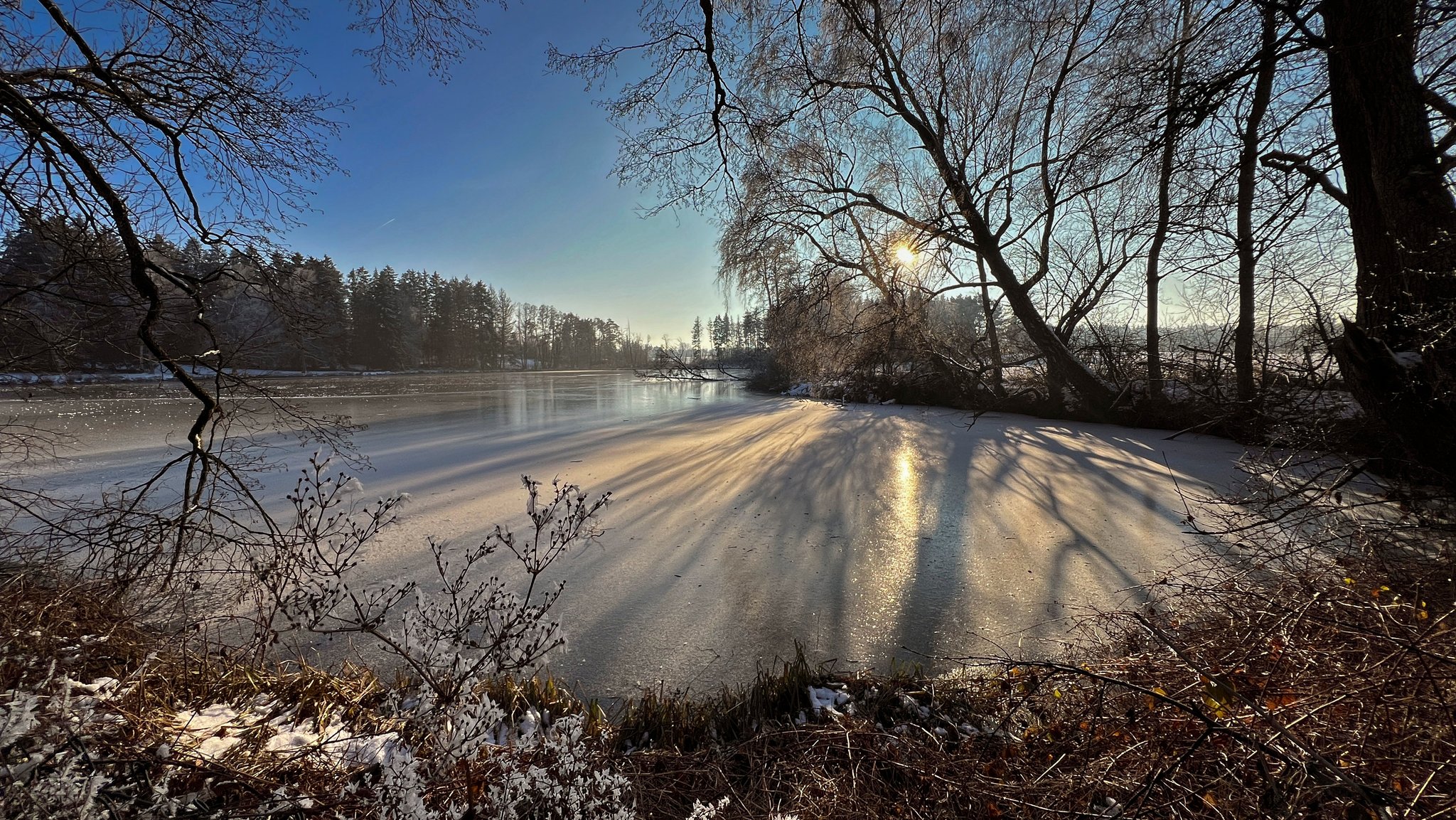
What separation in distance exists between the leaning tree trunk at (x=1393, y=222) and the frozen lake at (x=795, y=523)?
1.38 m

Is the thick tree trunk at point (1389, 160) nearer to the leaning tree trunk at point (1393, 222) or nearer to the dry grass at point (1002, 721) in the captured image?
the leaning tree trunk at point (1393, 222)

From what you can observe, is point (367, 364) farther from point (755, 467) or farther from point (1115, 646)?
point (1115, 646)

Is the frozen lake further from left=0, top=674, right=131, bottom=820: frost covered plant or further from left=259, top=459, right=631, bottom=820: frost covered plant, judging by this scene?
left=0, top=674, right=131, bottom=820: frost covered plant

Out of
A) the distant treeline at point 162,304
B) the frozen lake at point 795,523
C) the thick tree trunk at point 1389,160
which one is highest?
the thick tree trunk at point 1389,160

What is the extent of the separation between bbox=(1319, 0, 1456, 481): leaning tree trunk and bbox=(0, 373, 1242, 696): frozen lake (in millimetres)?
1378

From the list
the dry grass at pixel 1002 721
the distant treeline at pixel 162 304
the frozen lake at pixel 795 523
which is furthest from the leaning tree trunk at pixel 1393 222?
the distant treeline at pixel 162 304

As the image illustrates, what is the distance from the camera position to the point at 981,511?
4.50 metres

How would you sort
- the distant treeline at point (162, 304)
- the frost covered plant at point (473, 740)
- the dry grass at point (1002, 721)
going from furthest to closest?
the distant treeline at point (162, 304) → the frost covered plant at point (473, 740) → the dry grass at point (1002, 721)

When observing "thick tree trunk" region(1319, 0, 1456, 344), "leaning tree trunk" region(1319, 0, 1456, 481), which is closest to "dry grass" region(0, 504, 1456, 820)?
"leaning tree trunk" region(1319, 0, 1456, 481)

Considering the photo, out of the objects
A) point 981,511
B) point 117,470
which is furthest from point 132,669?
point 117,470

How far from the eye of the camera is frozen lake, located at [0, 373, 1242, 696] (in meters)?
2.58

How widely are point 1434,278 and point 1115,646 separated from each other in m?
3.06

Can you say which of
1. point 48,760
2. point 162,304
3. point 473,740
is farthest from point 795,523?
point 162,304

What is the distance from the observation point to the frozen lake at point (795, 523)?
8.47 feet
